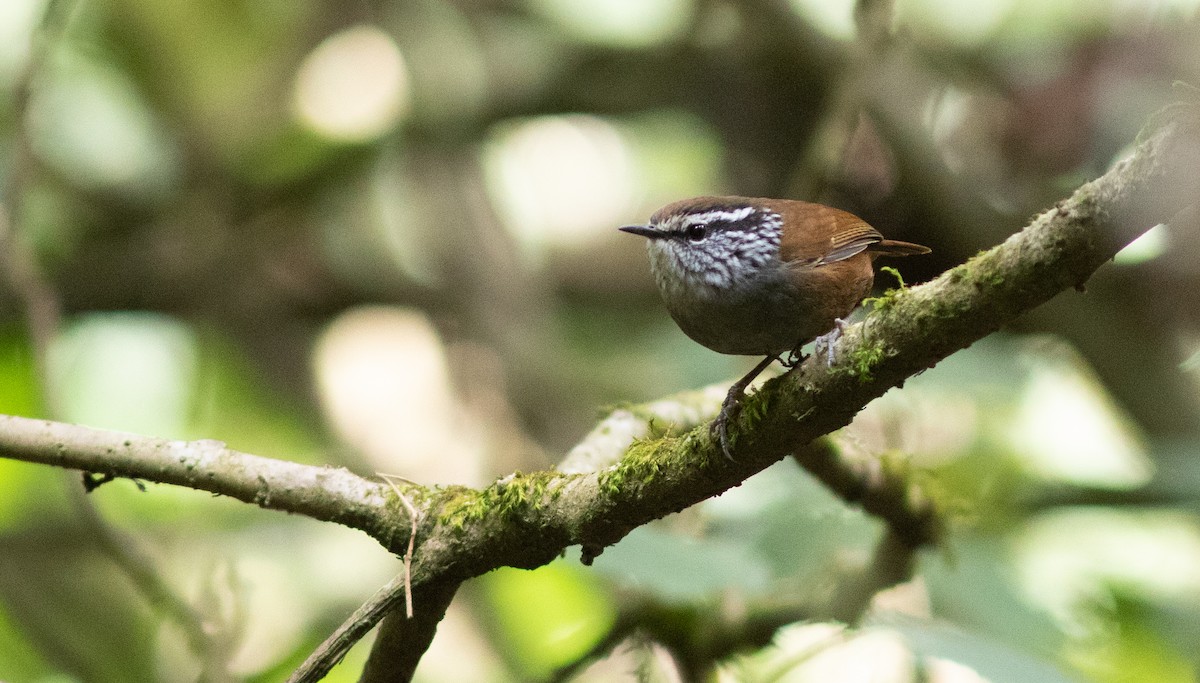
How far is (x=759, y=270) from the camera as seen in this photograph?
274 centimetres

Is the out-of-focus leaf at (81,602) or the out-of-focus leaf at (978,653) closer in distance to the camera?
the out-of-focus leaf at (978,653)

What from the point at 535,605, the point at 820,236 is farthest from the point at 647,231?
the point at 535,605

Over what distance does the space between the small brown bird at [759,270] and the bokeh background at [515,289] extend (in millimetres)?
1111

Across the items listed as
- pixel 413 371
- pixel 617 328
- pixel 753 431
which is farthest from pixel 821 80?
pixel 753 431

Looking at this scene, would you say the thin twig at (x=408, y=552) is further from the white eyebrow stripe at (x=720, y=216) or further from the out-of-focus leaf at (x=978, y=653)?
the out-of-focus leaf at (x=978, y=653)

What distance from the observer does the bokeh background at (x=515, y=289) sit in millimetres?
4289

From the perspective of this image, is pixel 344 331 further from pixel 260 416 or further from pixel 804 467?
pixel 804 467

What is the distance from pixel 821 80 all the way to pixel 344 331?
3045 millimetres

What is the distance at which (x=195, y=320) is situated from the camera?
5984 mm

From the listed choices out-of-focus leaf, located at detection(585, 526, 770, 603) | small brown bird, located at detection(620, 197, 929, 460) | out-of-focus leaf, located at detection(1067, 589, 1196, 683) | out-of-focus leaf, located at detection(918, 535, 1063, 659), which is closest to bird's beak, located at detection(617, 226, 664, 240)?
small brown bird, located at detection(620, 197, 929, 460)

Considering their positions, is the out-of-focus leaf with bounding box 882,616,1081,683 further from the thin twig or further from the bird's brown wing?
the thin twig

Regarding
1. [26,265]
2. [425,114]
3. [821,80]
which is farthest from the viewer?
[425,114]

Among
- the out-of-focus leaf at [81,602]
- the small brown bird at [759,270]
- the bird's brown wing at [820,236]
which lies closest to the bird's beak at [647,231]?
the small brown bird at [759,270]

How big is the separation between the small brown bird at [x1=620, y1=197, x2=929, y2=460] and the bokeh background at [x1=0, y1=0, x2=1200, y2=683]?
1.11 metres
